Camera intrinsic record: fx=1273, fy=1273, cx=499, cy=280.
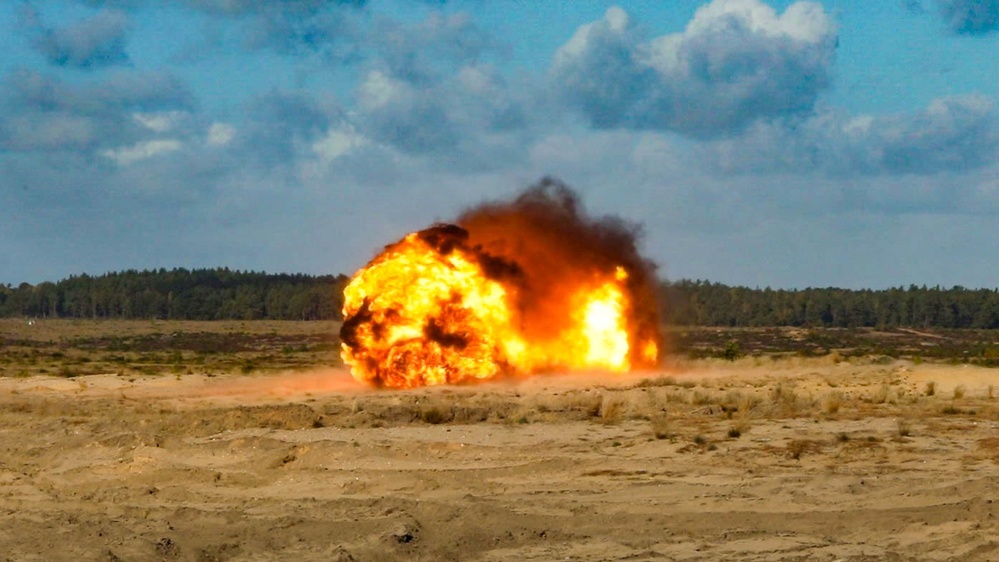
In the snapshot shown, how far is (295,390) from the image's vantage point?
40531mm

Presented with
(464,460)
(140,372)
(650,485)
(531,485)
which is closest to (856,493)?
(650,485)

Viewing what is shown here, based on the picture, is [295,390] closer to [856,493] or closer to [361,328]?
[361,328]

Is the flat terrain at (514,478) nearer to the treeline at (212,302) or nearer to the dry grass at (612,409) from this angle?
the dry grass at (612,409)

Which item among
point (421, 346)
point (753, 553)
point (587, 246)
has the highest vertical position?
point (587, 246)

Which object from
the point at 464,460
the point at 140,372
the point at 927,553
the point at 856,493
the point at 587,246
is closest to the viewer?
the point at 927,553

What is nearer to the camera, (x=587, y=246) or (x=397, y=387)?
(x=397, y=387)

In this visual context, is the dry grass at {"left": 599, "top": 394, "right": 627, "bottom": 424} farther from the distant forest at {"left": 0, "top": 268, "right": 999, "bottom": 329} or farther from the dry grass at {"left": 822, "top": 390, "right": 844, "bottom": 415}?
the distant forest at {"left": 0, "top": 268, "right": 999, "bottom": 329}

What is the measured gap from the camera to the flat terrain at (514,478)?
1596 cm

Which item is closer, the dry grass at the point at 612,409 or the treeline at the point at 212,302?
the dry grass at the point at 612,409

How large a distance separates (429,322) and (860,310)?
131 meters

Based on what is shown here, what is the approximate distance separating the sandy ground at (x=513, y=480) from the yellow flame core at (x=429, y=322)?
6.66 meters

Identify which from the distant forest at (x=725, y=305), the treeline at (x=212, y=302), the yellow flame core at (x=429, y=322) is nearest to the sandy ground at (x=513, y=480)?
the yellow flame core at (x=429, y=322)

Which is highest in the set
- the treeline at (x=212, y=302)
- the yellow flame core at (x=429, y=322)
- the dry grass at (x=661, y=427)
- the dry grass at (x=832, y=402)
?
the treeline at (x=212, y=302)

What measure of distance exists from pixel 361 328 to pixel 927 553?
26905 mm
